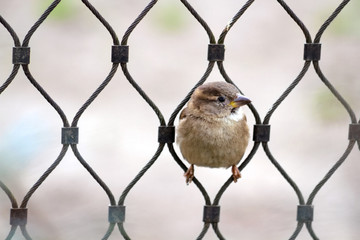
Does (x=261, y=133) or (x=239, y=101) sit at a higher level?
(x=239, y=101)

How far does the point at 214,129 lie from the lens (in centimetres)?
299

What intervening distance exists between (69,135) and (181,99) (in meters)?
3.17

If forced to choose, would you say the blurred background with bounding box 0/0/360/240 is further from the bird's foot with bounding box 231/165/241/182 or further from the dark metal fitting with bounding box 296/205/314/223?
the bird's foot with bounding box 231/165/241/182

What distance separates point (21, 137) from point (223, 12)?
18.3 feet

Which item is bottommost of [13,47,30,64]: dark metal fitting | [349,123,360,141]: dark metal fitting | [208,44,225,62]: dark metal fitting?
[349,123,360,141]: dark metal fitting

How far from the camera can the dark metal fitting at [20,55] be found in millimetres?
2422

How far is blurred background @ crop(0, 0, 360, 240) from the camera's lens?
2336mm

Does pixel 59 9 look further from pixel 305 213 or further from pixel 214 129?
pixel 305 213

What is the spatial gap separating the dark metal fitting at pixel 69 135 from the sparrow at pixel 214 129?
18.6 inches

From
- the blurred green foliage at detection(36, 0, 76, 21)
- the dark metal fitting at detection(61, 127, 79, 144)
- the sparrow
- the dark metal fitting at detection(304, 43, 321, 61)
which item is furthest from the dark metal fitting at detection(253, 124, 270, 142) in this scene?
the blurred green foliage at detection(36, 0, 76, 21)

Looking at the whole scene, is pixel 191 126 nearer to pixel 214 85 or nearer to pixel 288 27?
pixel 214 85

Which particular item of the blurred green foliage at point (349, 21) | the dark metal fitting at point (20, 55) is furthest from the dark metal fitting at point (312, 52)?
the dark metal fitting at point (20, 55)

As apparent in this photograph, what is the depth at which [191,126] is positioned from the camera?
2.93 m

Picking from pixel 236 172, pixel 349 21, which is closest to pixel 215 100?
pixel 236 172
